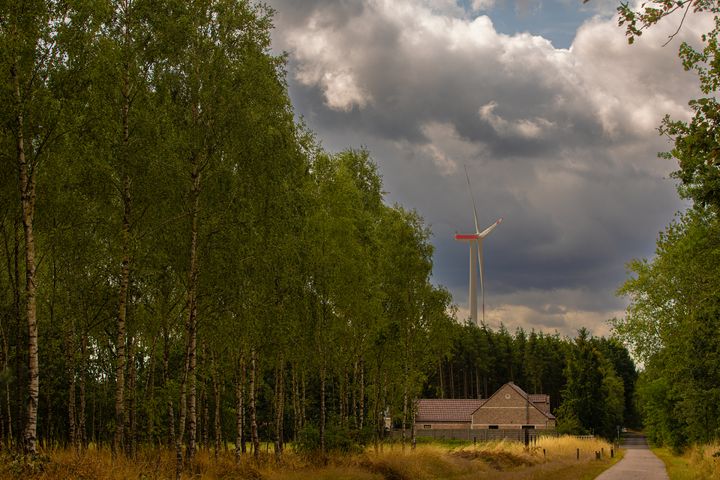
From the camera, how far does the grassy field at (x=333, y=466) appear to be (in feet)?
56.7

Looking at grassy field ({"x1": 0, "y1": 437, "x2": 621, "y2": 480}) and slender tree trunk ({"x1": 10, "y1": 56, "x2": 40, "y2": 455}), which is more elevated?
slender tree trunk ({"x1": 10, "y1": 56, "x2": 40, "y2": 455})

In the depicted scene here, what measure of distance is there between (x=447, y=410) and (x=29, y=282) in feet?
289

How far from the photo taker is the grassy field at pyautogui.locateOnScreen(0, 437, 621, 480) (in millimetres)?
17281

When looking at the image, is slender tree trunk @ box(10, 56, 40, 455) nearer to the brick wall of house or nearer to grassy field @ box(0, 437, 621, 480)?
grassy field @ box(0, 437, 621, 480)

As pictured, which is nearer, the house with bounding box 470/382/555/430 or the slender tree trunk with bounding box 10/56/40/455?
the slender tree trunk with bounding box 10/56/40/455

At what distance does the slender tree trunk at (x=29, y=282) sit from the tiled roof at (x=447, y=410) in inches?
3320

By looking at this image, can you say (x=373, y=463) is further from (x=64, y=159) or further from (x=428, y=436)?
(x=428, y=436)

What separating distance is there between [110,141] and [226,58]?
482cm

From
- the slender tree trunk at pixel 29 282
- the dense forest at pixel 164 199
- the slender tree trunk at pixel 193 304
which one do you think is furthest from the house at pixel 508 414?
the slender tree trunk at pixel 29 282

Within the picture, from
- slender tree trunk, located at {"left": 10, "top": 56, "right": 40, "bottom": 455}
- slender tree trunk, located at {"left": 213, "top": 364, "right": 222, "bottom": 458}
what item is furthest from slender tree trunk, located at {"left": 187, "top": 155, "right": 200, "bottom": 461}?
slender tree trunk, located at {"left": 213, "top": 364, "right": 222, "bottom": 458}

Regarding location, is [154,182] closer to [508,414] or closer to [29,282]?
[29,282]

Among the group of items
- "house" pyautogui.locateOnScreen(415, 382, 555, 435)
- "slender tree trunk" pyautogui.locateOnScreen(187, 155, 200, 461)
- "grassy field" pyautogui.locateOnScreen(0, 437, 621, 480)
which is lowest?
"house" pyautogui.locateOnScreen(415, 382, 555, 435)

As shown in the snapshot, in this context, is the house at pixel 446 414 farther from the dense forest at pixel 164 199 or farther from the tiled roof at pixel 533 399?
the dense forest at pixel 164 199

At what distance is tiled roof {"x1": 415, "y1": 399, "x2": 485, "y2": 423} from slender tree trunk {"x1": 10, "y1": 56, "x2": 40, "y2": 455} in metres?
84.3
